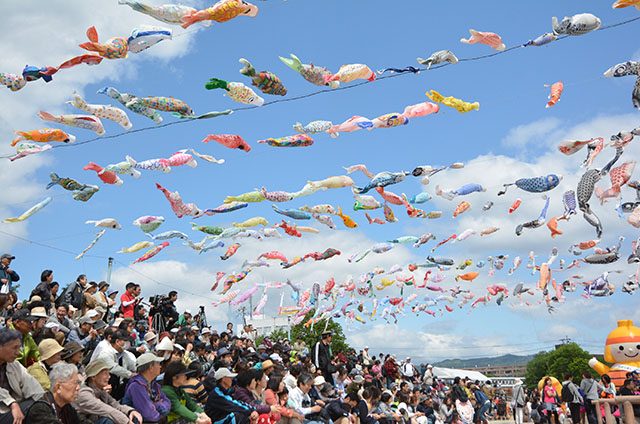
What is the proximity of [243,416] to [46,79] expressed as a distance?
5.26 metres

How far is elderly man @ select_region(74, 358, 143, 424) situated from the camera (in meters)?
4.22

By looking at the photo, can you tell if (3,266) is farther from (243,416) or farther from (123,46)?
(243,416)

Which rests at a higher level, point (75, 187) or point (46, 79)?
point (46, 79)

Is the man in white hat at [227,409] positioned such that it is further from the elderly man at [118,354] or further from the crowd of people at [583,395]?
the crowd of people at [583,395]

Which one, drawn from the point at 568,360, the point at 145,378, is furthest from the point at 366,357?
the point at 568,360

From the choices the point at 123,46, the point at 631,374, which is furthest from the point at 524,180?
the point at 123,46

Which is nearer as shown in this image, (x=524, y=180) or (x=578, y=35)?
(x=578, y=35)

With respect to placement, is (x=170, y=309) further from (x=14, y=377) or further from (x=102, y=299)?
(x=14, y=377)

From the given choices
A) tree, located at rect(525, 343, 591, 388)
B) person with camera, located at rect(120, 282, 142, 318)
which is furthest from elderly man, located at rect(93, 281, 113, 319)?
tree, located at rect(525, 343, 591, 388)

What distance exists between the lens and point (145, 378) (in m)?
4.88

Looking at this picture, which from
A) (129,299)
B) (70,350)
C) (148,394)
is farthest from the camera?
(129,299)

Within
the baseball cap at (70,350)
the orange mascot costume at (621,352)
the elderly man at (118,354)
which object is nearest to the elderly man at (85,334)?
the elderly man at (118,354)

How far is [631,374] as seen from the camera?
12859 mm

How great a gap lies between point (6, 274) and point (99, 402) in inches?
263
